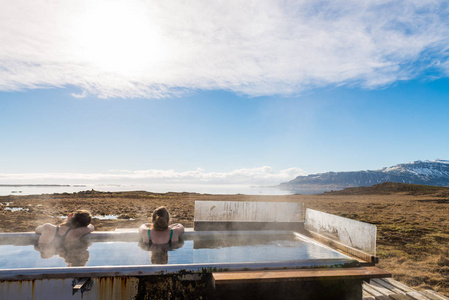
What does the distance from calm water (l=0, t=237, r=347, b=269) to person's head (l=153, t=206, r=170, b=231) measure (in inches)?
14.5

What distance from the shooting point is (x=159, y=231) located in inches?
208

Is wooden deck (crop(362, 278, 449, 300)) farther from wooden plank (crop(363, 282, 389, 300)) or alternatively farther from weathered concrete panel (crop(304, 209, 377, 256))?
weathered concrete panel (crop(304, 209, 377, 256))

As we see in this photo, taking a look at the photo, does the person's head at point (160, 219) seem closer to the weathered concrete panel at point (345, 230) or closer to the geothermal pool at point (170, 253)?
the geothermal pool at point (170, 253)

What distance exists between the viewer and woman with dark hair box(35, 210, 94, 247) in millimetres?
5078

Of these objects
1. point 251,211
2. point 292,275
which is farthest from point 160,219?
point 292,275

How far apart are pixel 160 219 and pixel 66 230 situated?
1.78m

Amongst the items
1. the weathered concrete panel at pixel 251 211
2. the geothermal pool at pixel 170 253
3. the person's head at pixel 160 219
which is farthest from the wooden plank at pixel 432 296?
the person's head at pixel 160 219

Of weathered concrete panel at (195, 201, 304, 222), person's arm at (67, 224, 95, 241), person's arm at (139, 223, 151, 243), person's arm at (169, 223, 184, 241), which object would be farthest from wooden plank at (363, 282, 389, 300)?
person's arm at (67, 224, 95, 241)

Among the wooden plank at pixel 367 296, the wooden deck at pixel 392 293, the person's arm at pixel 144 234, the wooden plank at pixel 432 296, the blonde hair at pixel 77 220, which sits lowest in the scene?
the wooden plank at pixel 432 296

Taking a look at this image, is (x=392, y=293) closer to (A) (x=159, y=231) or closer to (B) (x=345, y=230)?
(B) (x=345, y=230)

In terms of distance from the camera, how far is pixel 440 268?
6090 millimetres

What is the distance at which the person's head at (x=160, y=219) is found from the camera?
16.8ft

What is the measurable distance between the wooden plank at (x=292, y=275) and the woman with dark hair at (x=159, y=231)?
227cm

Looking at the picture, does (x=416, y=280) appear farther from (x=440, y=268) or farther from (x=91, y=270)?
(x=91, y=270)
